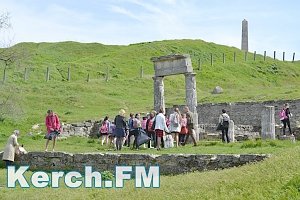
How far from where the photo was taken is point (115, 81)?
51469 mm

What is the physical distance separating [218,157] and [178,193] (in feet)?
14.5

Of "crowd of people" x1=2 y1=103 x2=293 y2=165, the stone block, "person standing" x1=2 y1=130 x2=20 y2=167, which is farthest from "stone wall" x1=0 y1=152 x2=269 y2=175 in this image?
the stone block

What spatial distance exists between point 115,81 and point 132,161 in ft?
112

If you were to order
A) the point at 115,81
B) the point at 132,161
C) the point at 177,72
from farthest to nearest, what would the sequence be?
the point at 115,81 < the point at 177,72 < the point at 132,161

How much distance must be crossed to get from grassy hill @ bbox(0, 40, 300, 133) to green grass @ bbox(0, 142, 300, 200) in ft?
58.8

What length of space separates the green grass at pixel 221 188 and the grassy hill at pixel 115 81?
58.8ft

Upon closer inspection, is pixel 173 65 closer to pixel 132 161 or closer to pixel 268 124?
pixel 268 124

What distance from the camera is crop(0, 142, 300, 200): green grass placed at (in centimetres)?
1097

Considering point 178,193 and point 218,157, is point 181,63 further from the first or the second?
point 178,193

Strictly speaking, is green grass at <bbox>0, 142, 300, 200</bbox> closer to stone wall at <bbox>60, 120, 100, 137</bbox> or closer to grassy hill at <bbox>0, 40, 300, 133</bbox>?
stone wall at <bbox>60, 120, 100, 137</bbox>

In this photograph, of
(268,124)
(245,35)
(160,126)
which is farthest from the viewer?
(245,35)

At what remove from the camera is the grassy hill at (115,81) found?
3678cm

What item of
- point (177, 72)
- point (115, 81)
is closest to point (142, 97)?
point (115, 81)

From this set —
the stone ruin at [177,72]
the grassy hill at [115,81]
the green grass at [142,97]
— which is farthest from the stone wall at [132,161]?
the grassy hill at [115,81]
